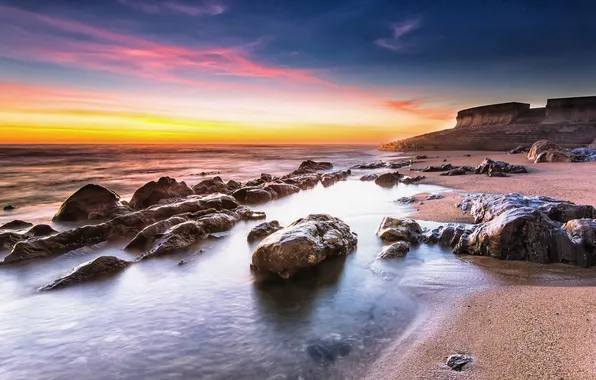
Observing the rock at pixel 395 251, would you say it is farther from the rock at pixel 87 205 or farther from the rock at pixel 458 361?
the rock at pixel 87 205

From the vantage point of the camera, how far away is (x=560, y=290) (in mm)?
3705

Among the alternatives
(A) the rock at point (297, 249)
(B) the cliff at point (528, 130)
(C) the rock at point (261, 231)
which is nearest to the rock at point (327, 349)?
(A) the rock at point (297, 249)

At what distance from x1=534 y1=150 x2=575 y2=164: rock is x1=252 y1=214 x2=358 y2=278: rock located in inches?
717

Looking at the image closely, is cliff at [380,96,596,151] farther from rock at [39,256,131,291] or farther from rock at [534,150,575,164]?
rock at [39,256,131,291]

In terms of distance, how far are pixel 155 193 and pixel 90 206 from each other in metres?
1.97

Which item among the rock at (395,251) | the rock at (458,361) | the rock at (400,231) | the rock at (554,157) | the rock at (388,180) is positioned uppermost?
the rock at (554,157)

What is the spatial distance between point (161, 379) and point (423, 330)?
258 cm

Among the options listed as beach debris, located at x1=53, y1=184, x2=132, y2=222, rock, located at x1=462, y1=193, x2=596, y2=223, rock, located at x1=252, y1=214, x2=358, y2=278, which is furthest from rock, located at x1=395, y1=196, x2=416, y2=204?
beach debris, located at x1=53, y1=184, x2=132, y2=222

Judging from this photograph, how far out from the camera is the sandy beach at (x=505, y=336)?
251 cm

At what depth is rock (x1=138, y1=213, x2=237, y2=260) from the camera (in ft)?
21.2

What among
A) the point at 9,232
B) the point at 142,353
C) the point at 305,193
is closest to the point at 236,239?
the point at 142,353

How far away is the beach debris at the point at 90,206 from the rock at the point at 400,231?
8.06m

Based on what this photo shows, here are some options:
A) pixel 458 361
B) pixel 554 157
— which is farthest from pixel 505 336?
pixel 554 157

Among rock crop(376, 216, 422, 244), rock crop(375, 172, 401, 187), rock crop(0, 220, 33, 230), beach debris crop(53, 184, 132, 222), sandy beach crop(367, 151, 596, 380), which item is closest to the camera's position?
sandy beach crop(367, 151, 596, 380)
